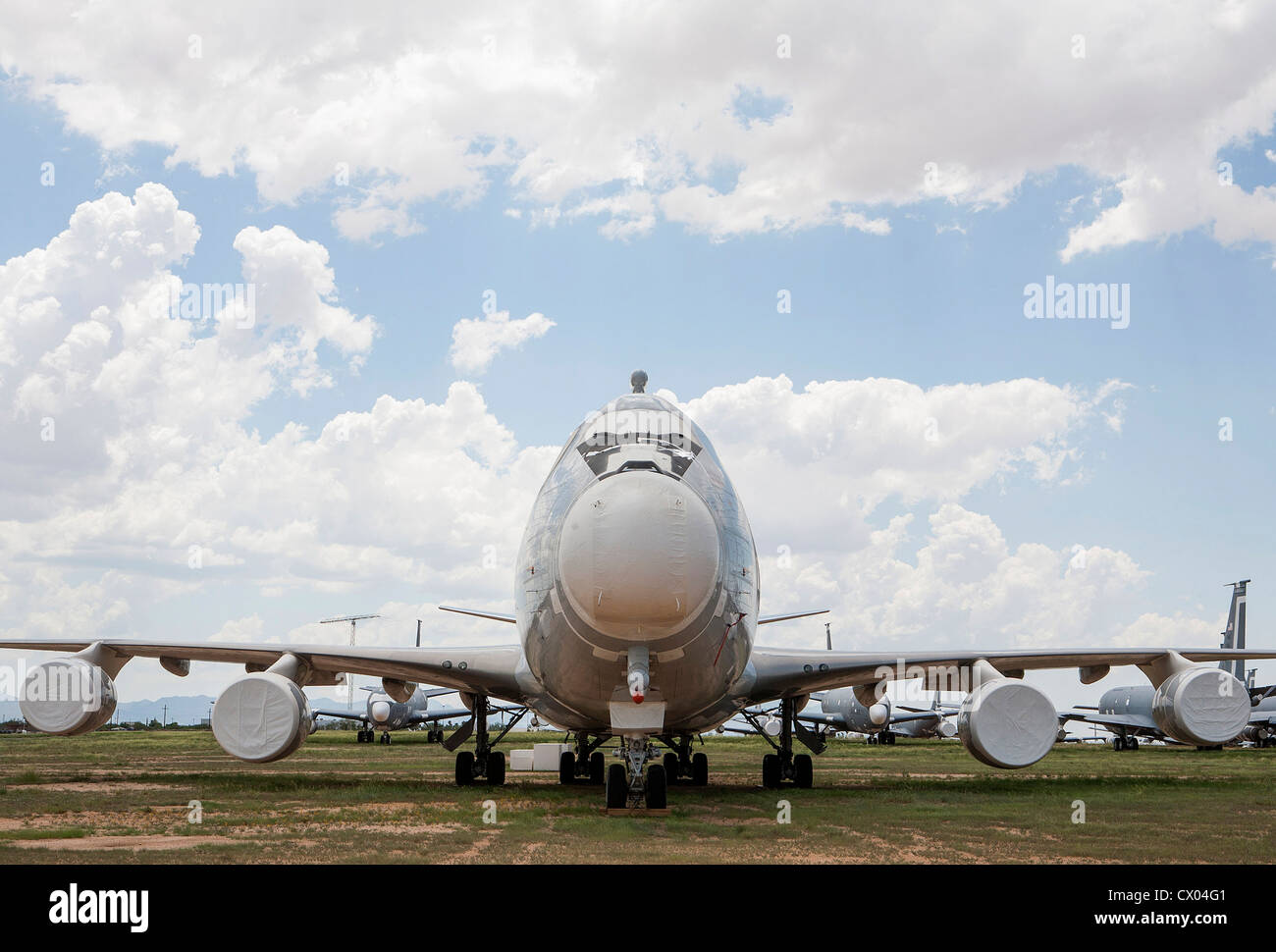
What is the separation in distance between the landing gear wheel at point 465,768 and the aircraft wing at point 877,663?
556cm

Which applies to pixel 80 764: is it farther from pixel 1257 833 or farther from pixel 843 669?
pixel 1257 833

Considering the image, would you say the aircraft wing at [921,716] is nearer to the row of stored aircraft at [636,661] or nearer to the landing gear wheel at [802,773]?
the landing gear wheel at [802,773]

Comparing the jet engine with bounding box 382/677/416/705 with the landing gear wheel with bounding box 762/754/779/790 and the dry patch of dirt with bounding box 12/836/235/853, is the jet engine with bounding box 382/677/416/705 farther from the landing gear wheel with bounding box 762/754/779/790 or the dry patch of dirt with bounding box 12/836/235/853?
the dry patch of dirt with bounding box 12/836/235/853

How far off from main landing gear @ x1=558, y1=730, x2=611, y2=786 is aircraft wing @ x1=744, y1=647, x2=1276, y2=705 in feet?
13.9

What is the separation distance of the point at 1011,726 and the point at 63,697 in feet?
50.1

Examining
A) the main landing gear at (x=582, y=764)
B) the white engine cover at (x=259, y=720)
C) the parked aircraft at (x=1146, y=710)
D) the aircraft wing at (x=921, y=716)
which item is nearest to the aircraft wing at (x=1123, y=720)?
the parked aircraft at (x=1146, y=710)

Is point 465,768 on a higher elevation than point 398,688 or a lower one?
lower

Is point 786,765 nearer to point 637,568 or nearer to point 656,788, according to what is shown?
point 656,788

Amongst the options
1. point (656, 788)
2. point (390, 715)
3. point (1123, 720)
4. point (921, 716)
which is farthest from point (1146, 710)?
point (656, 788)

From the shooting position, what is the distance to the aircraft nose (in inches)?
490

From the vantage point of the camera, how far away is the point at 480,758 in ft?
70.6

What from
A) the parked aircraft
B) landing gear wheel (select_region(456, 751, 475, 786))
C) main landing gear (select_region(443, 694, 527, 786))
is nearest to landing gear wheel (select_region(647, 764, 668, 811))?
main landing gear (select_region(443, 694, 527, 786))

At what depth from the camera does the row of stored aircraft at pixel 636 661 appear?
41.8ft
